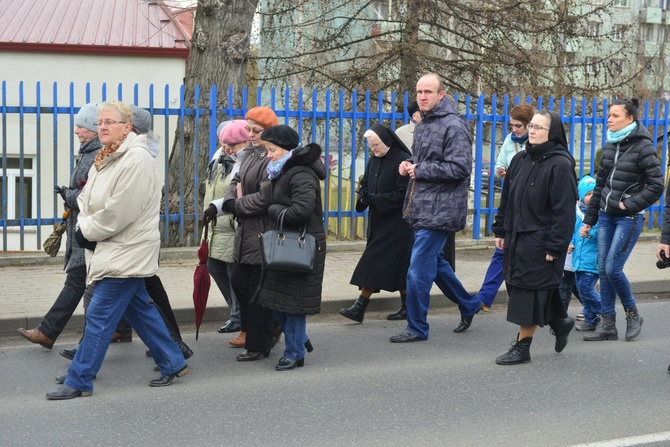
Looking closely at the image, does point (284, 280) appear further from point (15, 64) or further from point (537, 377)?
point (15, 64)

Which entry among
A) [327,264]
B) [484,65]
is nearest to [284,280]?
[327,264]

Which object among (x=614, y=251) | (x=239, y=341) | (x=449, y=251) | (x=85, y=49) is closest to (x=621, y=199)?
(x=614, y=251)

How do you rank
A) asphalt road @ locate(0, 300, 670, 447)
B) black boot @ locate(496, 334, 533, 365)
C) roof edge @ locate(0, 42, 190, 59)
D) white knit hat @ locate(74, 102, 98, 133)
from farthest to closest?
roof edge @ locate(0, 42, 190, 59)
black boot @ locate(496, 334, 533, 365)
white knit hat @ locate(74, 102, 98, 133)
asphalt road @ locate(0, 300, 670, 447)

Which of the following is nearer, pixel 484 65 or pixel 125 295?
pixel 125 295

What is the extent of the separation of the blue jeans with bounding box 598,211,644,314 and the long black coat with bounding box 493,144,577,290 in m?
0.98

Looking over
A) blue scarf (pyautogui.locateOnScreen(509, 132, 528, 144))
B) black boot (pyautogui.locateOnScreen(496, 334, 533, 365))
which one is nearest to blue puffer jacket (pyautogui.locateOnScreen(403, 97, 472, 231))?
black boot (pyautogui.locateOnScreen(496, 334, 533, 365))

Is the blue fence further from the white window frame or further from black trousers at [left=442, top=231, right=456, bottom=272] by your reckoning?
the white window frame

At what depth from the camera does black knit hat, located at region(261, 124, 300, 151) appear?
6176 millimetres

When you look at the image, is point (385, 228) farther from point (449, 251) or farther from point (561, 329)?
point (561, 329)

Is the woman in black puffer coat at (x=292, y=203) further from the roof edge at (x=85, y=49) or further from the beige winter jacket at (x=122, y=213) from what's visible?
the roof edge at (x=85, y=49)

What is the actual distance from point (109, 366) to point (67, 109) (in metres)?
4.81

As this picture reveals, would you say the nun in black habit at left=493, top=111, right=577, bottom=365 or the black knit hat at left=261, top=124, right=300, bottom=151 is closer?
the black knit hat at left=261, top=124, right=300, bottom=151

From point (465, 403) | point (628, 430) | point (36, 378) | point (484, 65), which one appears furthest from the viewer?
point (484, 65)

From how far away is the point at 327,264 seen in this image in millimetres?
10781
